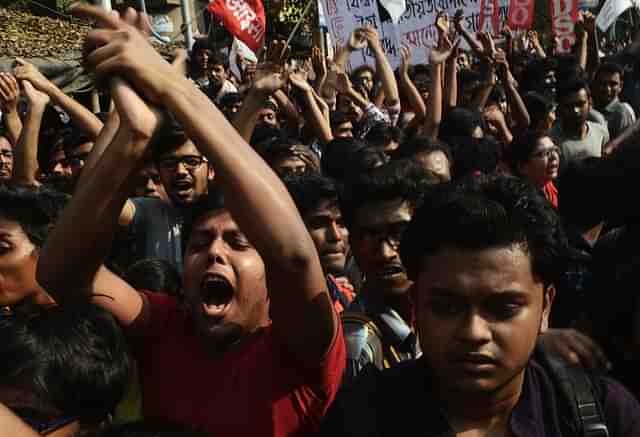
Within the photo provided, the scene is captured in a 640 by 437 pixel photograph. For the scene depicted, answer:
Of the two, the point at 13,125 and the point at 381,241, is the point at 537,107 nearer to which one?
the point at 13,125

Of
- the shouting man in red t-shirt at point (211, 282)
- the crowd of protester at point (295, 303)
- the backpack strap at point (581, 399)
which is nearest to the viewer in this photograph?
the backpack strap at point (581, 399)

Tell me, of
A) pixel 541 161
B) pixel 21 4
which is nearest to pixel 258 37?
pixel 541 161

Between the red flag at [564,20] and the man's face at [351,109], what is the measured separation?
Result: 3514 mm

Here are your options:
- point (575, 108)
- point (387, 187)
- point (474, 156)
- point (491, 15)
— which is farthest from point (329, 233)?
point (491, 15)

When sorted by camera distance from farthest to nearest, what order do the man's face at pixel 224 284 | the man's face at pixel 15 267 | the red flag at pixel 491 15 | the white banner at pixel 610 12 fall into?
the white banner at pixel 610 12 → the red flag at pixel 491 15 → the man's face at pixel 15 267 → the man's face at pixel 224 284

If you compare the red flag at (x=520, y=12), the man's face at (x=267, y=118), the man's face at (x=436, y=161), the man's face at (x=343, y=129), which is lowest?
the man's face at (x=343, y=129)

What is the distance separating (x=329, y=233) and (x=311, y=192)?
0.18 meters

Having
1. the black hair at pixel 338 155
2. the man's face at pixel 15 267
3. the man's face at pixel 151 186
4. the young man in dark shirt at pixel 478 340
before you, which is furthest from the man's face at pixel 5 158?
the young man in dark shirt at pixel 478 340

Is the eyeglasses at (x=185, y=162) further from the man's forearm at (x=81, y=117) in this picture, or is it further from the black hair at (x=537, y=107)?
the black hair at (x=537, y=107)

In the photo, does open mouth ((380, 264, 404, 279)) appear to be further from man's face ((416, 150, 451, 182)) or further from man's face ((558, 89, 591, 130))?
man's face ((558, 89, 591, 130))

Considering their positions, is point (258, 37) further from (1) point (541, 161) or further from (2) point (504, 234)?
A: (2) point (504, 234)

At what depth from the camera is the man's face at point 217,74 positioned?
26.3ft

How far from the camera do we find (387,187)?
2658 mm

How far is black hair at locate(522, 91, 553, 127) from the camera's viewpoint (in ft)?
21.1
